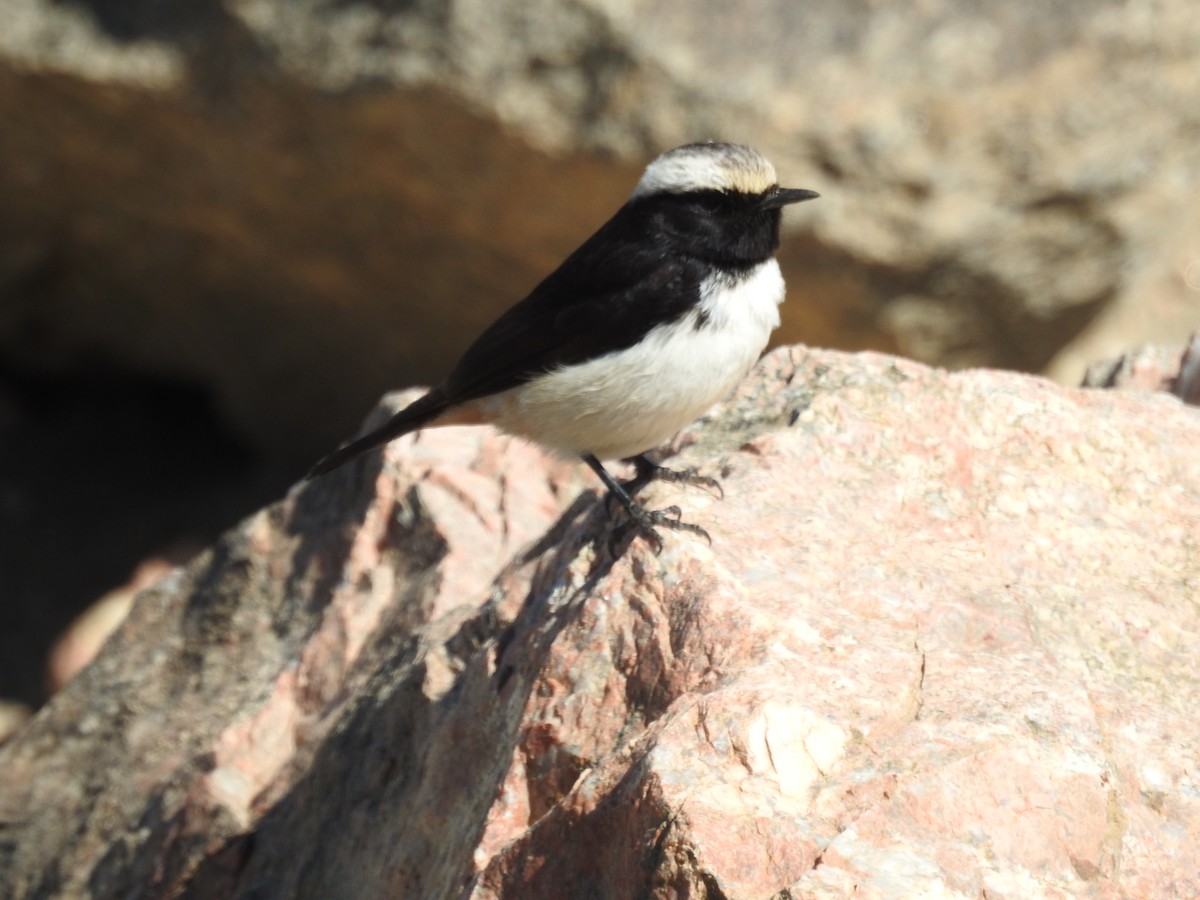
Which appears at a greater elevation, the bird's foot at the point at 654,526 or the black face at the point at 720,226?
the black face at the point at 720,226

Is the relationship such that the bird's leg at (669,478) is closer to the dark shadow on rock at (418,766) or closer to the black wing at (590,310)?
the dark shadow on rock at (418,766)

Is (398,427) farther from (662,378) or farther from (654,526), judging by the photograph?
(654,526)

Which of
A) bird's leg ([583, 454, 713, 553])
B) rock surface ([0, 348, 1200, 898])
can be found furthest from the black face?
bird's leg ([583, 454, 713, 553])

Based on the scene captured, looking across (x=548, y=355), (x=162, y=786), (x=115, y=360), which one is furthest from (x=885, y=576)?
(x=115, y=360)

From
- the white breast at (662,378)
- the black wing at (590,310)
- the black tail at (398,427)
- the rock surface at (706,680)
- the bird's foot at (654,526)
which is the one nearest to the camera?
the rock surface at (706,680)

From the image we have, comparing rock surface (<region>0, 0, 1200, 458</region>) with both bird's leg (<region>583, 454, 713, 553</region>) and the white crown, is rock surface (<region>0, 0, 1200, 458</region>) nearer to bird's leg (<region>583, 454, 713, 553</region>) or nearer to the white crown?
the white crown

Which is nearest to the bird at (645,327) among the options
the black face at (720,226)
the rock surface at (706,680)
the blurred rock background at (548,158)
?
the black face at (720,226)

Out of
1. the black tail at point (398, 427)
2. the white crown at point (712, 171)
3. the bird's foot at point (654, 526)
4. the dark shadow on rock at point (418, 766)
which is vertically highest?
the white crown at point (712, 171)
